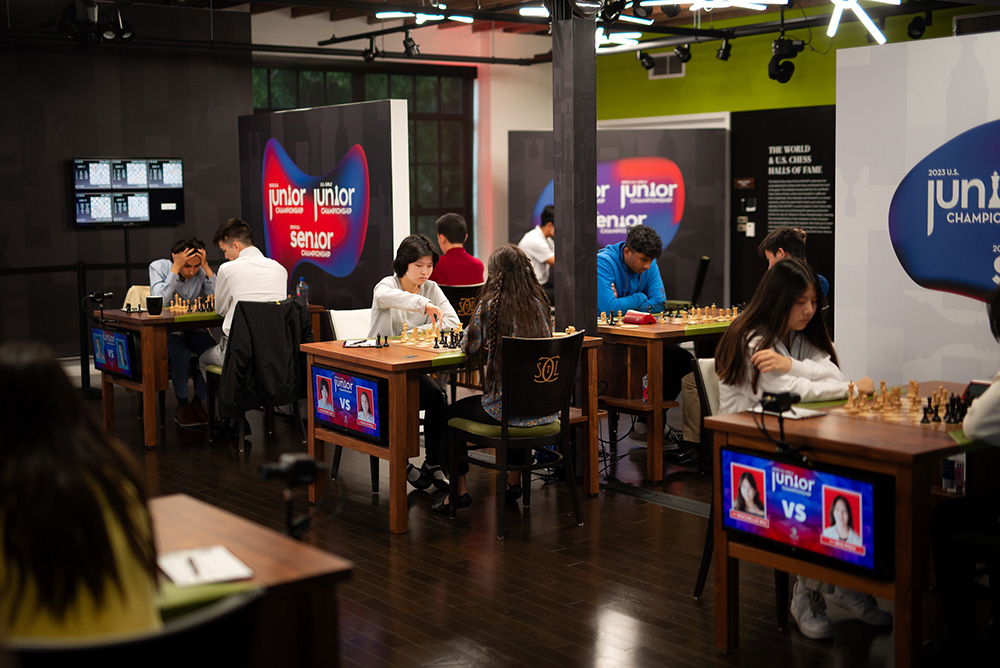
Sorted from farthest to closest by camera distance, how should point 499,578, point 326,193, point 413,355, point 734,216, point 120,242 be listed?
1. point 734,216
2. point 120,242
3. point 326,193
4. point 413,355
5. point 499,578

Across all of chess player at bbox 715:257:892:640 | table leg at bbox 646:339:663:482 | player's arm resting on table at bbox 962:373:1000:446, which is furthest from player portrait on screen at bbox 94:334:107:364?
player's arm resting on table at bbox 962:373:1000:446

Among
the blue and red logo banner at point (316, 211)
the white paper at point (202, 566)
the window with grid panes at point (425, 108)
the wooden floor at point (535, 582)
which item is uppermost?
the window with grid panes at point (425, 108)

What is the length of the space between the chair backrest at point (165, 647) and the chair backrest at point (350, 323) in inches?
174

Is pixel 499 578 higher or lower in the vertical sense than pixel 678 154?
lower

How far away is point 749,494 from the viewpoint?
3350mm

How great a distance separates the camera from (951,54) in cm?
477

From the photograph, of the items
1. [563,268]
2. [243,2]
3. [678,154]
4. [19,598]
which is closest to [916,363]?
[563,268]

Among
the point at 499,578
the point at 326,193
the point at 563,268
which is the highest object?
the point at 326,193

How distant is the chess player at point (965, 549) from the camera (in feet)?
10.5

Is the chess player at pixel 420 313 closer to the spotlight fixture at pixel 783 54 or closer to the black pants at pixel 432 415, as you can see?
the black pants at pixel 432 415

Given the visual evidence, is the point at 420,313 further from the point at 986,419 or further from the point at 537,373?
the point at 986,419

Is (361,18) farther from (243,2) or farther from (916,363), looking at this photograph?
(916,363)

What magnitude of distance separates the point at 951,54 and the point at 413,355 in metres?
2.93

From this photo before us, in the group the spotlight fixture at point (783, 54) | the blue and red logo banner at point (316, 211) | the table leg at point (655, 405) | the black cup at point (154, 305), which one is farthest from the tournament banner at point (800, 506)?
the spotlight fixture at point (783, 54)
